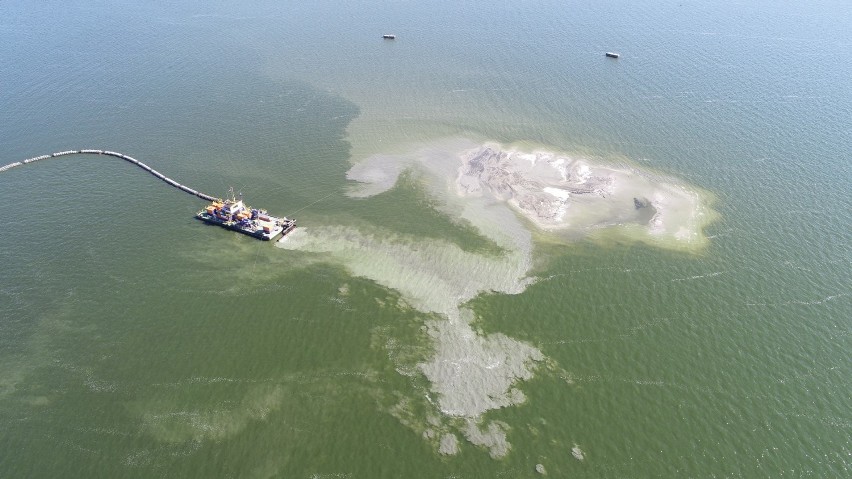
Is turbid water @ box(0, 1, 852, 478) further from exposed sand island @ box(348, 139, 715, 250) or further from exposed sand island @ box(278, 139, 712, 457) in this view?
exposed sand island @ box(348, 139, 715, 250)

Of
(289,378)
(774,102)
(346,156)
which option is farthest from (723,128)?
Answer: (289,378)

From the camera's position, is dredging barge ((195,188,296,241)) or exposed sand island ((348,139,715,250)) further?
exposed sand island ((348,139,715,250))

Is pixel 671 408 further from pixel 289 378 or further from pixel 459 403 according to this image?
pixel 289 378

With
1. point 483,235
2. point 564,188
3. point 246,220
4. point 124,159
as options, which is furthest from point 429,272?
point 124,159

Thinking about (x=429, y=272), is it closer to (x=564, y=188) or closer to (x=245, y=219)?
(x=245, y=219)

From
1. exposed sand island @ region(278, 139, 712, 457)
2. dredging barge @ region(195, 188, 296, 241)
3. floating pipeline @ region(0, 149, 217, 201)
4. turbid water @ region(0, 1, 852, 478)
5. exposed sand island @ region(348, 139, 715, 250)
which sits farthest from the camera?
floating pipeline @ region(0, 149, 217, 201)

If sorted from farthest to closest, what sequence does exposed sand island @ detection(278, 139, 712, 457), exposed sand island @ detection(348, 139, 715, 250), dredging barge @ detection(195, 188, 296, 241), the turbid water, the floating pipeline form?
the floating pipeline, exposed sand island @ detection(348, 139, 715, 250), dredging barge @ detection(195, 188, 296, 241), exposed sand island @ detection(278, 139, 712, 457), the turbid water

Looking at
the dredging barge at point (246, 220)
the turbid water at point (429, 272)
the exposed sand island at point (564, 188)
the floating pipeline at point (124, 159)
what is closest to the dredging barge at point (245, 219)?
the dredging barge at point (246, 220)

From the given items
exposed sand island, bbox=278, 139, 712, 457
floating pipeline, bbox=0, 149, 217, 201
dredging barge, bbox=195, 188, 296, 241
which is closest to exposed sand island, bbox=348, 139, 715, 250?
exposed sand island, bbox=278, 139, 712, 457
